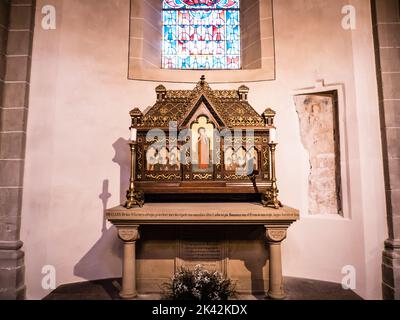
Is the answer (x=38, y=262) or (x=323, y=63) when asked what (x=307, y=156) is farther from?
(x=38, y=262)

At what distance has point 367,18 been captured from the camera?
4039mm

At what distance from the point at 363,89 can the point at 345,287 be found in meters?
2.92

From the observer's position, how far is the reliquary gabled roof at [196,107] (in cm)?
373

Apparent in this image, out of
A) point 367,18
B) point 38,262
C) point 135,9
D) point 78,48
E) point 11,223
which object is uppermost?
point 135,9

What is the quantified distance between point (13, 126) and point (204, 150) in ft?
9.24

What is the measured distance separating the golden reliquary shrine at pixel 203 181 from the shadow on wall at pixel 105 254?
775 millimetres

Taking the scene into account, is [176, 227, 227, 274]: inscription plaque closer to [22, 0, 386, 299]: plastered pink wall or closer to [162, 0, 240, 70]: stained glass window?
[22, 0, 386, 299]: plastered pink wall

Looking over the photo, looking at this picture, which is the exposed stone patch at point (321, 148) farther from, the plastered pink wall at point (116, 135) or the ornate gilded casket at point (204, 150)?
the ornate gilded casket at point (204, 150)

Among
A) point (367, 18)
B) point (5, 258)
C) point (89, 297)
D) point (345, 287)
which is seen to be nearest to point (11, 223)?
point (5, 258)

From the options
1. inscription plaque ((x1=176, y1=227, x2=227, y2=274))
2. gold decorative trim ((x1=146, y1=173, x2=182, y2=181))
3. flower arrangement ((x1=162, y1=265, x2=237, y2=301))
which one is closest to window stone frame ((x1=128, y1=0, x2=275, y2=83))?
gold decorative trim ((x1=146, y1=173, x2=182, y2=181))

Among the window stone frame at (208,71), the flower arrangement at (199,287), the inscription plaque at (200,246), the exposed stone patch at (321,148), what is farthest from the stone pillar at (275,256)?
the window stone frame at (208,71)

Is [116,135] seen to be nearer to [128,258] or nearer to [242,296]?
[128,258]

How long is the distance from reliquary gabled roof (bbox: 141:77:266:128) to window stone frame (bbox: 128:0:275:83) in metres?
0.65

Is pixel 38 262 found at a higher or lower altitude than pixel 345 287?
higher
